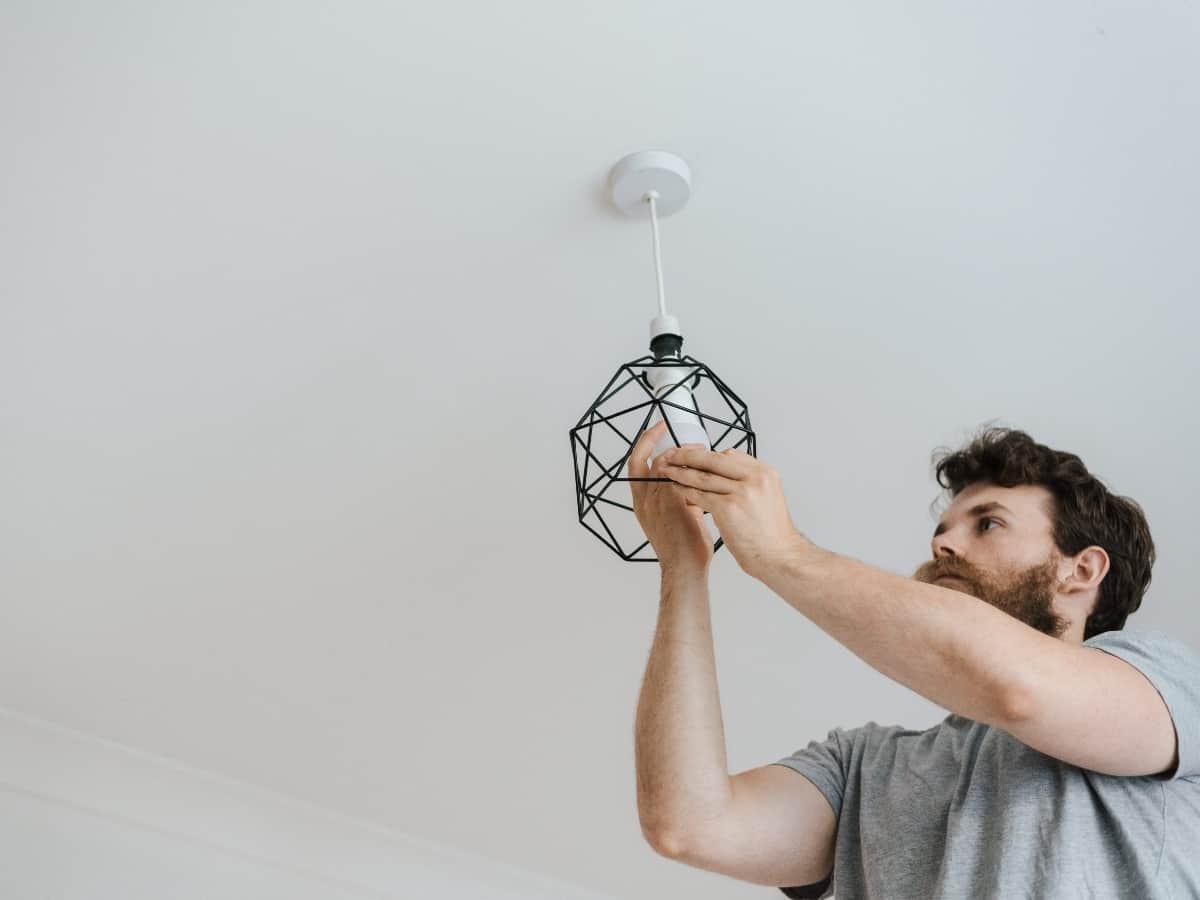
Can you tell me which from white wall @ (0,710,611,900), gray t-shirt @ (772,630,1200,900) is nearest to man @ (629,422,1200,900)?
gray t-shirt @ (772,630,1200,900)

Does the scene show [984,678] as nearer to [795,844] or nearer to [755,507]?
[755,507]

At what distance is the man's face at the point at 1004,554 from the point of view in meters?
1.42

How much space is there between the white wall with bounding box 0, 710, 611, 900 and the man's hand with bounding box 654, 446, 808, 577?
1716 millimetres

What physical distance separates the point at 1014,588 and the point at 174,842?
179 cm

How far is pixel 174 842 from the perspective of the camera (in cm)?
254

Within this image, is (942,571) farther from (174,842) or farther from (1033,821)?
(174,842)

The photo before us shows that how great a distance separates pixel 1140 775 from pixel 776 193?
2.33 feet

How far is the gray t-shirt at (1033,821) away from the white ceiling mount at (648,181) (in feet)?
2.08

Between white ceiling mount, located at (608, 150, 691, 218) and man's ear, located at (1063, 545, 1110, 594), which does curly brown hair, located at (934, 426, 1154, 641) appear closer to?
man's ear, located at (1063, 545, 1110, 594)

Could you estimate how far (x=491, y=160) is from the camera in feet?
4.70

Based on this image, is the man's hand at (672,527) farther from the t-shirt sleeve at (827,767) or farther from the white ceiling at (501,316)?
the white ceiling at (501,316)

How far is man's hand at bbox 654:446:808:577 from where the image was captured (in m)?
1.12

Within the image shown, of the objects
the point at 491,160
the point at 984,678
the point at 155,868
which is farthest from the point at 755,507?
the point at 155,868

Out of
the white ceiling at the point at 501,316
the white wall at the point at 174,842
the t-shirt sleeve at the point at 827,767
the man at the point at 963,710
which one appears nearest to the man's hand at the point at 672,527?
the man at the point at 963,710
